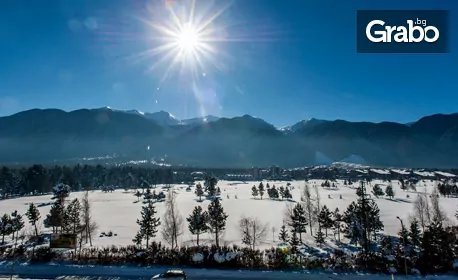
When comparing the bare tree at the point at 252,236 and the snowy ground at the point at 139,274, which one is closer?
the snowy ground at the point at 139,274

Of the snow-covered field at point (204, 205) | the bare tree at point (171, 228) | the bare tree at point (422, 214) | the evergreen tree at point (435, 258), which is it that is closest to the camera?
the evergreen tree at point (435, 258)

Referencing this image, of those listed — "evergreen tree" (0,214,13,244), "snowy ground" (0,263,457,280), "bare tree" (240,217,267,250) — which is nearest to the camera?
"snowy ground" (0,263,457,280)

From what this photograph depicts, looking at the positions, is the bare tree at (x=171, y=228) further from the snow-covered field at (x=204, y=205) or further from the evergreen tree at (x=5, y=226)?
the evergreen tree at (x=5, y=226)

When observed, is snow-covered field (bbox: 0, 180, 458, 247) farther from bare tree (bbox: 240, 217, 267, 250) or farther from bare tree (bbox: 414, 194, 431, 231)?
bare tree (bbox: 414, 194, 431, 231)

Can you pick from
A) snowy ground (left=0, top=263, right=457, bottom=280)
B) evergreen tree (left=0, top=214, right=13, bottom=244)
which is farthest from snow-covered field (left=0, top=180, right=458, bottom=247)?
snowy ground (left=0, top=263, right=457, bottom=280)

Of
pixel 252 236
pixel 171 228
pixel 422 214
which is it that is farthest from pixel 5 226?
pixel 422 214

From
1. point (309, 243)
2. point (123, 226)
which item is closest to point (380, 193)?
point (309, 243)

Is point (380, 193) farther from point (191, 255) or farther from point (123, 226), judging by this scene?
point (191, 255)

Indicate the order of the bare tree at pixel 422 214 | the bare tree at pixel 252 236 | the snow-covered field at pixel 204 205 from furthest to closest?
the bare tree at pixel 422 214 < the snow-covered field at pixel 204 205 < the bare tree at pixel 252 236

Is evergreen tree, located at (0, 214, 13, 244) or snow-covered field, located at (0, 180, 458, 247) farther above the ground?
evergreen tree, located at (0, 214, 13, 244)

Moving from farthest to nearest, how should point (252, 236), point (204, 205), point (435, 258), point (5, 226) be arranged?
point (204, 205), point (252, 236), point (5, 226), point (435, 258)

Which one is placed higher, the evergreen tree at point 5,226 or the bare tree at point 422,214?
the evergreen tree at point 5,226

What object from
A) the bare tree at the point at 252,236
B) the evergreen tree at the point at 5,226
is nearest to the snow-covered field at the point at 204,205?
the bare tree at the point at 252,236

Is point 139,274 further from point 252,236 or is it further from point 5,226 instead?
point 5,226
